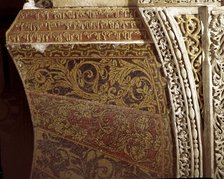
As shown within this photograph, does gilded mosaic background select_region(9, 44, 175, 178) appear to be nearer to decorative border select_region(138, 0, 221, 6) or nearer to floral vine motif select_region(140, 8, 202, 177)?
floral vine motif select_region(140, 8, 202, 177)

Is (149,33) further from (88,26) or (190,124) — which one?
(190,124)

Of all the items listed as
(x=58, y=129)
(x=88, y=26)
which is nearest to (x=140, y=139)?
(x=58, y=129)

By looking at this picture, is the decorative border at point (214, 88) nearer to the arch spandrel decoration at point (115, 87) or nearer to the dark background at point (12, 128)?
the arch spandrel decoration at point (115, 87)

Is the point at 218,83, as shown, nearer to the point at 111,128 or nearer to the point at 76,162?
the point at 111,128

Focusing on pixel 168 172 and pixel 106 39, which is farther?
pixel 168 172

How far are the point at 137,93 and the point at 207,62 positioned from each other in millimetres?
301

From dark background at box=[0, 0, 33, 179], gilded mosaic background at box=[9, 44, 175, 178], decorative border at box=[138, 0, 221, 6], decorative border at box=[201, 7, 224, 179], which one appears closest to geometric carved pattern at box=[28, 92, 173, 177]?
gilded mosaic background at box=[9, 44, 175, 178]

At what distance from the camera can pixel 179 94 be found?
1.63 m

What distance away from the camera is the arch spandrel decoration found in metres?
1.59

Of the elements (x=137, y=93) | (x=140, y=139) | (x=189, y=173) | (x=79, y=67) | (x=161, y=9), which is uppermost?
(x=161, y=9)

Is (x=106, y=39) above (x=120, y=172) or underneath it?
above

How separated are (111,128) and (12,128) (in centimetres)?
92

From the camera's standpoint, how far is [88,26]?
1597 millimetres

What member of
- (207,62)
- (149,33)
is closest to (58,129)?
(149,33)
